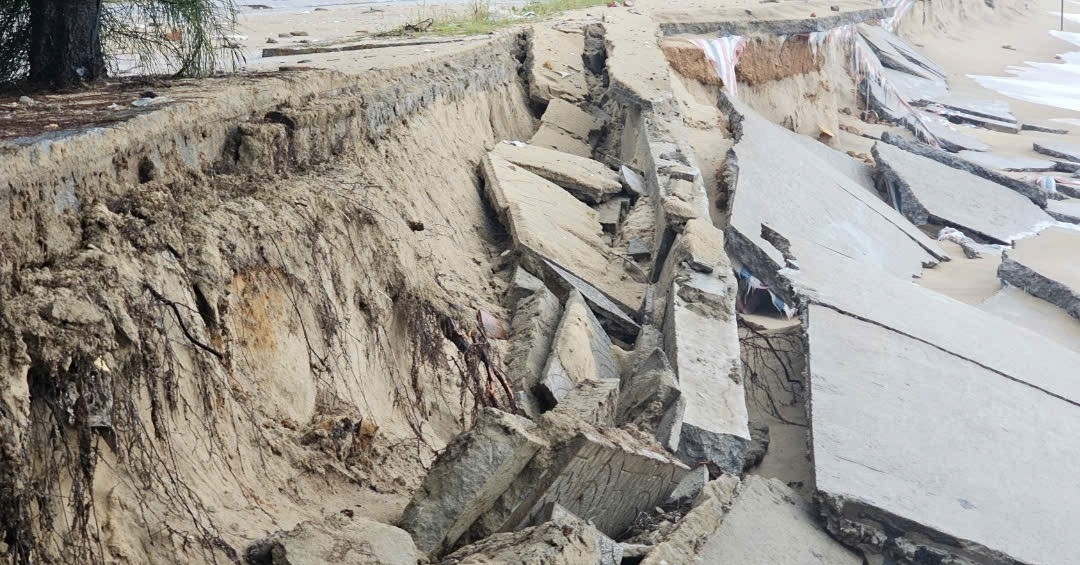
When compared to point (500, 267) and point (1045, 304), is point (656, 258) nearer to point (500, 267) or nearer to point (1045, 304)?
point (500, 267)

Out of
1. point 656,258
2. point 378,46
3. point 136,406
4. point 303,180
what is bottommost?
→ point 656,258

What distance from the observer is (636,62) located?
9.41 metres

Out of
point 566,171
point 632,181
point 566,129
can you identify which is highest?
point 566,129

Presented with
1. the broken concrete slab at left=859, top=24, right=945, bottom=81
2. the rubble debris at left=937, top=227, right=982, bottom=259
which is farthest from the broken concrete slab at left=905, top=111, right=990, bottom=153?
the rubble debris at left=937, top=227, right=982, bottom=259

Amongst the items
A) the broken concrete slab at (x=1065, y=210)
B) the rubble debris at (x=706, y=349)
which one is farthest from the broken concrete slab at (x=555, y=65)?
the broken concrete slab at (x=1065, y=210)

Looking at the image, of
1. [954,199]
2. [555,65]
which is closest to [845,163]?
[954,199]

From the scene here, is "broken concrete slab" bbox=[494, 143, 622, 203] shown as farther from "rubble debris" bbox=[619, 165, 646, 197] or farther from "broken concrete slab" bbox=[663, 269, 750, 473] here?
"broken concrete slab" bbox=[663, 269, 750, 473]

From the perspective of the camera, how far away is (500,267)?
5805 mm

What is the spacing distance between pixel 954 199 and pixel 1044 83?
47.0 ft

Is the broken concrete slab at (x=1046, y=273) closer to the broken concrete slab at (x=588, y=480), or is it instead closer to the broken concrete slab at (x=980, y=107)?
the broken concrete slab at (x=588, y=480)

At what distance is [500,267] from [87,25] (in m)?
2.46

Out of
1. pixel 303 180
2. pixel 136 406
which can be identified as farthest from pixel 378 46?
pixel 136 406

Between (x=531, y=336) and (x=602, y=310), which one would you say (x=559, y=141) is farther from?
(x=531, y=336)

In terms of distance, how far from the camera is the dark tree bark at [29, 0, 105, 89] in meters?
4.50
